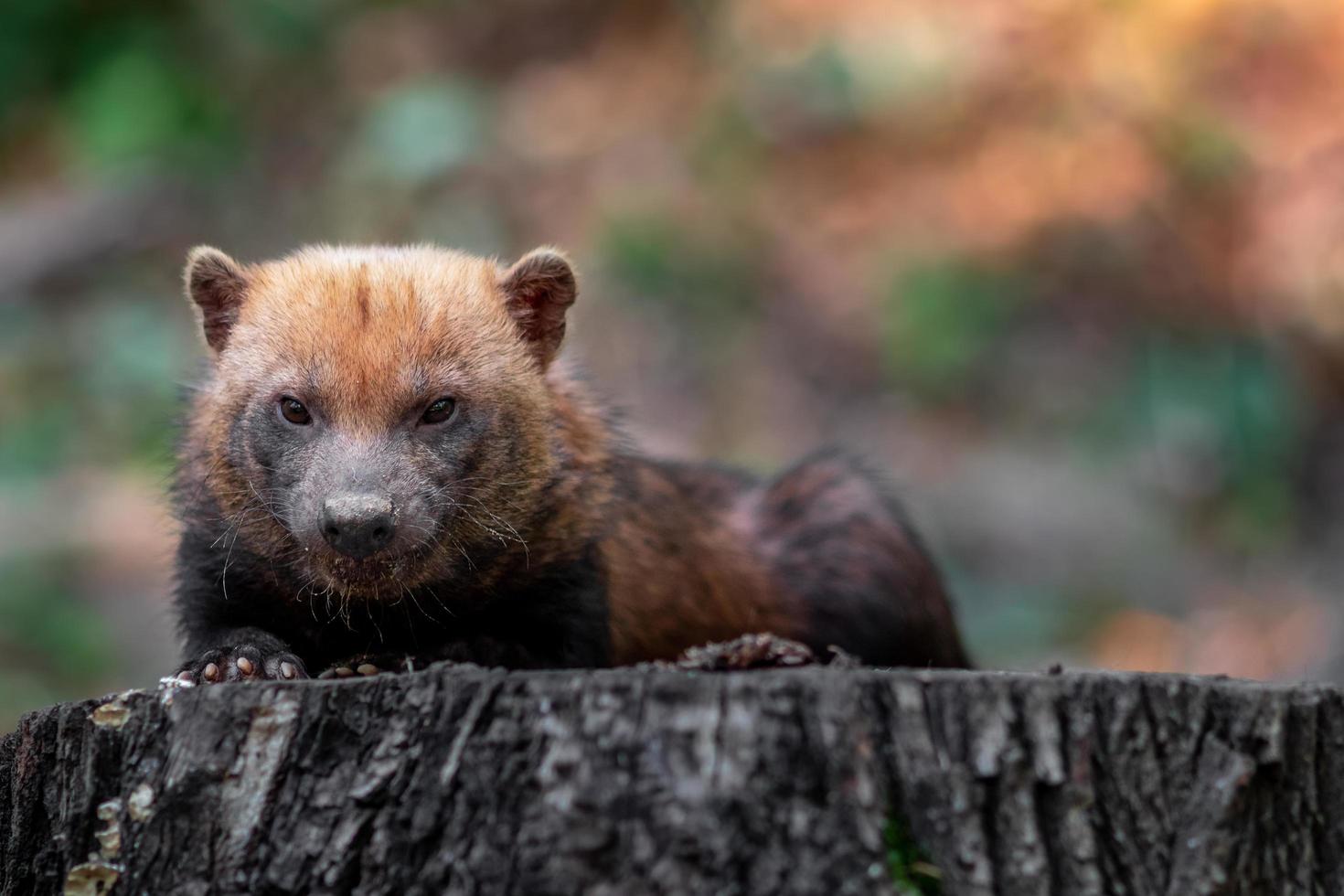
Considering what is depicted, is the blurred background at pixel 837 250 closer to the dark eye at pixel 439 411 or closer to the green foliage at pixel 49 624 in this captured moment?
the green foliage at pixel 49 624

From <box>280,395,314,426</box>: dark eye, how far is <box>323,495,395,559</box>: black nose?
1.80 feet

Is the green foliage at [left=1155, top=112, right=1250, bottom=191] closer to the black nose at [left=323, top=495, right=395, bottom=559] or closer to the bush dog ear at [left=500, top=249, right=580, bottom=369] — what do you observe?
the bush dog ear at [left=500, top=249, right=580, bottom=369]

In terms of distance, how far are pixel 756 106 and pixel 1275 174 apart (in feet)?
15.5

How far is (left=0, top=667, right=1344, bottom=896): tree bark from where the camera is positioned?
3.28 metres

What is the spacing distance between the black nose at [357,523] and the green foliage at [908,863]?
1.98m

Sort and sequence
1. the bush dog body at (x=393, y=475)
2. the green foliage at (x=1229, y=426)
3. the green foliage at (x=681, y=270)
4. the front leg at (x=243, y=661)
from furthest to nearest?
the green foliage at (x=681, y=270) → the green foliage at (x=1229, y=426) → the bush dog body at (x=393, y=475) → the front leg at (x=243, y=661)

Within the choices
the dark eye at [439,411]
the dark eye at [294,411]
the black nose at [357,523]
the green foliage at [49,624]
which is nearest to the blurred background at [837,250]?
the green foliage at [49,624]

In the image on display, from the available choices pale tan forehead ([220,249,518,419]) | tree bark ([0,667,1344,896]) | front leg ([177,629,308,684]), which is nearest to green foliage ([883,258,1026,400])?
pale tan forehead ([220,249,518,419])

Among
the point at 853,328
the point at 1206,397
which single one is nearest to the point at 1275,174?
the point at 1206,397

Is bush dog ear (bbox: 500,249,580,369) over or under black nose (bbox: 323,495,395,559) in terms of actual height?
over

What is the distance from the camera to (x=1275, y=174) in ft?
42.8

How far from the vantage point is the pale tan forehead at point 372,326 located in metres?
5.02

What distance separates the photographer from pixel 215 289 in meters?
5.60

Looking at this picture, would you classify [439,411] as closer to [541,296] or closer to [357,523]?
[357,523]
